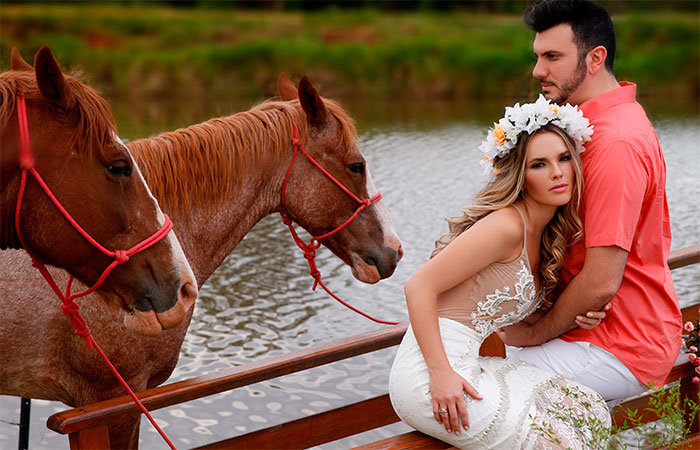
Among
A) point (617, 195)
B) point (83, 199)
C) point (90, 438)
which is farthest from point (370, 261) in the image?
point (83, 199)

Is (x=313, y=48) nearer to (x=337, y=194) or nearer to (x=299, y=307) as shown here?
(x=299, y=307)

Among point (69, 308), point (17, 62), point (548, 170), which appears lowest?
point (69, 308)

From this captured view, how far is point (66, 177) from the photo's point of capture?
204cm

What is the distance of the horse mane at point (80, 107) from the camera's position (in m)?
1.97

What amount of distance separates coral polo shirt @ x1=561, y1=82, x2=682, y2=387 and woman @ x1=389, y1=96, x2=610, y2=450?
74 mm

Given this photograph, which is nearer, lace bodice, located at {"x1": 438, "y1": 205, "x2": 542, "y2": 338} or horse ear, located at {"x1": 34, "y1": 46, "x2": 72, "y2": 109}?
horse ear, located at {"x1": 34, "y1": 46, "x2": 72, "y2": 109}

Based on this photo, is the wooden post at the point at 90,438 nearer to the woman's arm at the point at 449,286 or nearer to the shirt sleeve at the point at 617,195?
the woman's arm at the point at 449,286

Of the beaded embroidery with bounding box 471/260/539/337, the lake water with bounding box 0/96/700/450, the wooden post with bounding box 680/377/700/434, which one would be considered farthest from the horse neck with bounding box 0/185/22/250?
the wooden post with bounding box 680/377/700/434

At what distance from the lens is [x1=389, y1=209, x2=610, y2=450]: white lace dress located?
2.14 meters

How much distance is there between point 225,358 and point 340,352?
3075mm

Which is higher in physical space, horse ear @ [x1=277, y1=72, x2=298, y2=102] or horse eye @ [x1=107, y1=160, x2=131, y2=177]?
horse ear @ [x1=277, y1=72, x2=298, y2=102]

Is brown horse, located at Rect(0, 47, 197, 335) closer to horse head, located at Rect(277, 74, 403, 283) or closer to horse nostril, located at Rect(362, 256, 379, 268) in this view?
horse head, located at Rect(277, 74, 403, 283)

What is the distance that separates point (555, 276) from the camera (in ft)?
7.97

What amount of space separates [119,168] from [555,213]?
1.43 meters
